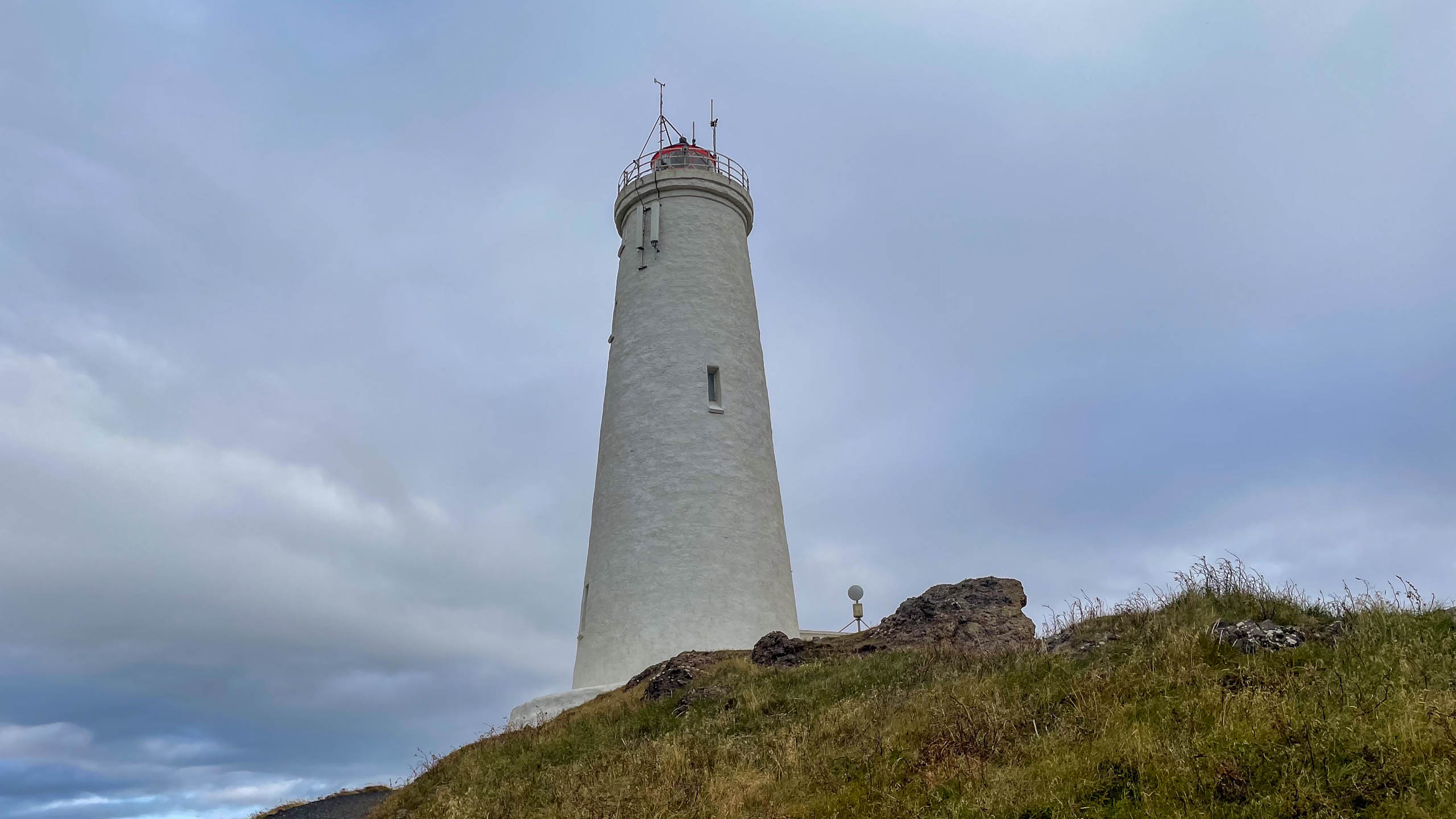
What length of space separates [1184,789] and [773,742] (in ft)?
15.8

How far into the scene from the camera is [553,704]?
20.1m

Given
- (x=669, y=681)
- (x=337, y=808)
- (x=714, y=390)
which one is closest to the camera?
(x=669, y=681)

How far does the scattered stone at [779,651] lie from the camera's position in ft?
55.0

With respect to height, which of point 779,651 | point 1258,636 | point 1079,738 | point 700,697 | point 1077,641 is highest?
point 779,651

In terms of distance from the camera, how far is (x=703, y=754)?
1095 centimetres

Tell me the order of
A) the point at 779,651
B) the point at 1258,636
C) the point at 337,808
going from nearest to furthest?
the point at 1258,636 → the point at 779,651 → the point at 337,808

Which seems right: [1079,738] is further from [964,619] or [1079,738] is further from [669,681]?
[669,681]

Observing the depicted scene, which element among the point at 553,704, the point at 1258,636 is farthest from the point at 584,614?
the point at 1258,636

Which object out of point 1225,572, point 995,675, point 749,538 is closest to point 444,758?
point 749,538

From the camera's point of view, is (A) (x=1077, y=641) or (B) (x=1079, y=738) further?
(A) (x=1077, y=641)

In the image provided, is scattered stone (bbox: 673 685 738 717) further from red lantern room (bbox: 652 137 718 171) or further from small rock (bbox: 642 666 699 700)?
red lantern room (bbox: 652 137 718 171)

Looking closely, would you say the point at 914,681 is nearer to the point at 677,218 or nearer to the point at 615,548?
the point at 615,548

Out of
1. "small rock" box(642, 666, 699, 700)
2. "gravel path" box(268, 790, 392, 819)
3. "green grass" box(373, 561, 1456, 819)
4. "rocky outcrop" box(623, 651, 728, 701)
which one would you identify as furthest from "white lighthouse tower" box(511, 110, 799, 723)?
"green grass" box(373, 561, 1456, 819)

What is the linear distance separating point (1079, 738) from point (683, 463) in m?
13.9
